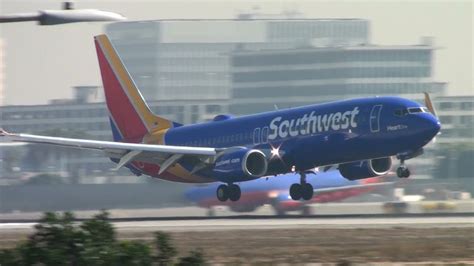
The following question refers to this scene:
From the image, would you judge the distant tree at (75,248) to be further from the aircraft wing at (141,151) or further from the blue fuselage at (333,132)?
the aircraft wing at (141,151)

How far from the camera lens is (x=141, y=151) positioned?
50344 millimetres

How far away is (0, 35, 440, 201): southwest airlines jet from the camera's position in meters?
43.7

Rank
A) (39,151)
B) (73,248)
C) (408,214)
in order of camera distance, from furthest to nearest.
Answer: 1. (39,151)
2. (408,214)
3. (73,248)

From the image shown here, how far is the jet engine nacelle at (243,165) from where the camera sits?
154 feet

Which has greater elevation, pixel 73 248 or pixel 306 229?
pixel 73 248

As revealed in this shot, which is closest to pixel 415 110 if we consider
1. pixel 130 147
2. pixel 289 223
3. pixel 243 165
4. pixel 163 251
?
pixel 289 223

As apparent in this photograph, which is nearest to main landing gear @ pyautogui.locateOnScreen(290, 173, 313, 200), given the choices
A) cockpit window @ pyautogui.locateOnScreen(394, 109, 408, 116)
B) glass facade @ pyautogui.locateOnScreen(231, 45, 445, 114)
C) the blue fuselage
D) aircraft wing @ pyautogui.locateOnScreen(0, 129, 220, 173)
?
the blue fuselage

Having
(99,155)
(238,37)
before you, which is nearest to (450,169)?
(99,155)

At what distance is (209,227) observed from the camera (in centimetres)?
4144

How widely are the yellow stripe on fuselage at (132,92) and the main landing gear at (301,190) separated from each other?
8.46m

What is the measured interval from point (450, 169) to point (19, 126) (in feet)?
86.3

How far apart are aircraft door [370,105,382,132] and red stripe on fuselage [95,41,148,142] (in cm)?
1354

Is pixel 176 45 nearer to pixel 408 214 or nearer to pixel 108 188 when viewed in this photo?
pixel 108 188

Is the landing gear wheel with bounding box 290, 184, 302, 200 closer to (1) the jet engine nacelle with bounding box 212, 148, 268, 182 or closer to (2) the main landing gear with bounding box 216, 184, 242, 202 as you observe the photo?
(1) the jet engine nacelle with bounding box 212, 148, 268, 182
